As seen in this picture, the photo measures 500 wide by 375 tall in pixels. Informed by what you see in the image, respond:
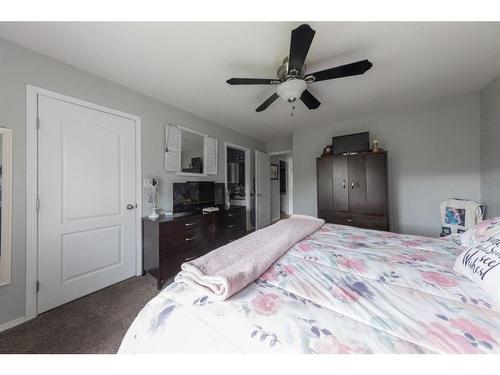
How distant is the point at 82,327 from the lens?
1391 millimetres

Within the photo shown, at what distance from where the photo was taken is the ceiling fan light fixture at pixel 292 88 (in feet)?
4.78

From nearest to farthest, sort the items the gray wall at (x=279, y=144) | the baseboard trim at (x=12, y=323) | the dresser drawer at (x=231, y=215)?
1. the baseboard trim at (x=12, y=323)
2. the dresser drawer at (x=231, y=215)
3. the gray wall at (x=279, y=144)

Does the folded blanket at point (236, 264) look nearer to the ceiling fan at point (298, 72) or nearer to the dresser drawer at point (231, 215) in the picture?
the ceiling fan at point (298, 72)

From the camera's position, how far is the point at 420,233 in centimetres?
265

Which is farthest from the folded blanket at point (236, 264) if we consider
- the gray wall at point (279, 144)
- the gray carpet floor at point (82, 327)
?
the gray wall at point (279, 144)

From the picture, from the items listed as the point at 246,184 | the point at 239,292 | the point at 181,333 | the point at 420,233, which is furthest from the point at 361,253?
the point at 246,184

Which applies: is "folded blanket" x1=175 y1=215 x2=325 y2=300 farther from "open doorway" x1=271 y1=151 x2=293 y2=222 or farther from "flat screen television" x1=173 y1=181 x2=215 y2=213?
"open doorway" x1=271 y1=151 x2=293 y2=222

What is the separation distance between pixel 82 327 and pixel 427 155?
14.2ft

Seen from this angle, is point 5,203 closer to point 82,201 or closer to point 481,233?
point 82,201

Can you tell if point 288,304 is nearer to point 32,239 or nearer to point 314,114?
point 32,239

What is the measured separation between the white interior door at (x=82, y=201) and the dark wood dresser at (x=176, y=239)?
28 centimetres

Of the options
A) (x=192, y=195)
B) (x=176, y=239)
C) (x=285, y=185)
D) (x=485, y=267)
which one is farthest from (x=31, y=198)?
(x=285, y=185)

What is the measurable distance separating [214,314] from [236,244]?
22.0 inches

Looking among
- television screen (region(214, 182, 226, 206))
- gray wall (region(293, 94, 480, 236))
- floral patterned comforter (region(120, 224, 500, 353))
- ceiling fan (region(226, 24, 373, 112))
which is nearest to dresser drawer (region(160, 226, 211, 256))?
television screen (region(214, 182, 226, 206))
